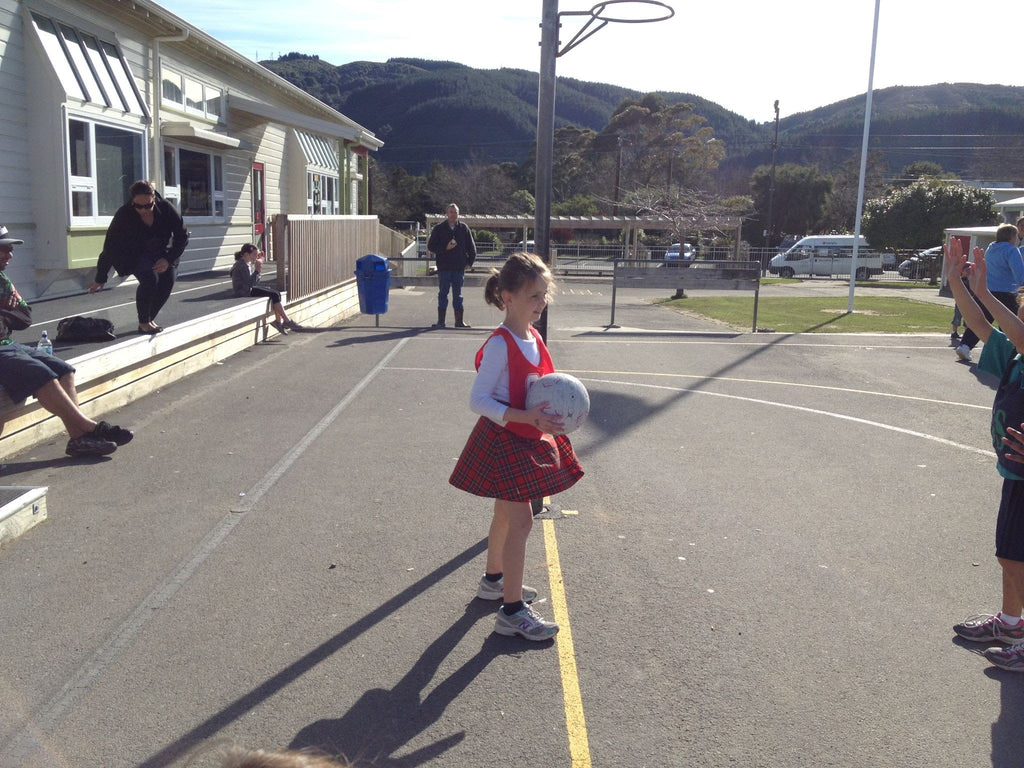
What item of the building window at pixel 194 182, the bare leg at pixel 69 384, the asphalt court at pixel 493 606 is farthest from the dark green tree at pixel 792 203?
the bare leg at pixel 69 384

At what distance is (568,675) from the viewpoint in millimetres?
3852

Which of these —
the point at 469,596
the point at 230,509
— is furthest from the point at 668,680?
the point at 230,509

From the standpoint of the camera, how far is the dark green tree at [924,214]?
140ft

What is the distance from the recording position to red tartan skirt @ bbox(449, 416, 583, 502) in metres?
3.98

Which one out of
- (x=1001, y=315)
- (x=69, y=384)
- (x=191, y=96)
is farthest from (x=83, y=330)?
(x=191, y=96)

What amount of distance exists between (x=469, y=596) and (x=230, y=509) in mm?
2095

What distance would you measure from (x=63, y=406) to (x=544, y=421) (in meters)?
4.61

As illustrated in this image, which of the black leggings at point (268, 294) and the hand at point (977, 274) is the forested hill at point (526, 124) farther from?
the hand at point (977, 274)

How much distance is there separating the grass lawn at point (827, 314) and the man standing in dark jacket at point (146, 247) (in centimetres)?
1125

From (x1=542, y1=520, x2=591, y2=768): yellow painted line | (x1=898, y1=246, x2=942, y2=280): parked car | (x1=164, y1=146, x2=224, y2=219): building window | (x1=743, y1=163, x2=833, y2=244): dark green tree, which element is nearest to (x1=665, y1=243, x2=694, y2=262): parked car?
(x1=898, y1=246, x2=942, y2=280): parked car

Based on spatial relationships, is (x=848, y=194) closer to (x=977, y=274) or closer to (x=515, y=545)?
(x=977, y=274)

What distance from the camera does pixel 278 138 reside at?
24297 millimetres

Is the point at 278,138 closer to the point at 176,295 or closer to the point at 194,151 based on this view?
the point at 194,151

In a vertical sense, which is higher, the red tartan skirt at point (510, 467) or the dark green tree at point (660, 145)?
the dark green tree at point (660, 145)
